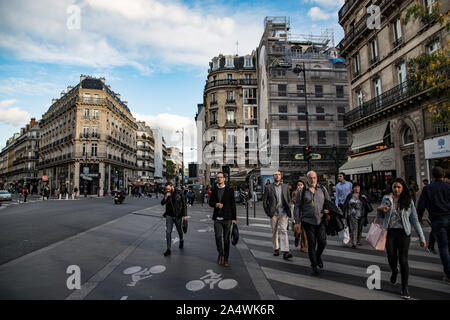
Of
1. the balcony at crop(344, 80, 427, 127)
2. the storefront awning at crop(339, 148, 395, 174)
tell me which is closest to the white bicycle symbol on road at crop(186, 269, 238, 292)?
the balcony at crop(344, 80, 427, 127)

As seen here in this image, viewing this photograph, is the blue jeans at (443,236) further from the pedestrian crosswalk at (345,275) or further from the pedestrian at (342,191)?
the pedestrian at (342,191)

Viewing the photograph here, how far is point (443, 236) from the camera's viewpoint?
4.36 m

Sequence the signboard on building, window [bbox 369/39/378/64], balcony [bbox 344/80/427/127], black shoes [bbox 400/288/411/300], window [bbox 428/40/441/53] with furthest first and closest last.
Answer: window [bbox 369/39/378/64] < balcony [bbox 344/80/427/127] < window [bbox 428/40/441/53] < the signboard on building < black shoes [bbox 400/288/411/300]

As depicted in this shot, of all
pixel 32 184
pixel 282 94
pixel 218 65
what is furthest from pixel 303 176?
pixel 32 184

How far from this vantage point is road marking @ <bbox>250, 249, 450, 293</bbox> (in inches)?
160

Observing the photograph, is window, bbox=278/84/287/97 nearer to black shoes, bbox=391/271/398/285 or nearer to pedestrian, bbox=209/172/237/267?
pedestrian, bbox=209/172/237/267

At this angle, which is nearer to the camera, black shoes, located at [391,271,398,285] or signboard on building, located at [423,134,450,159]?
black shoes, located at [391,271,398,285]

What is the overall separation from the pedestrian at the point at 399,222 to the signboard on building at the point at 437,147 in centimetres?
1269

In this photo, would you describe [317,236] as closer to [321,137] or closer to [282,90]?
[321,137]

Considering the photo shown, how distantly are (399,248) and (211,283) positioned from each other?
8.69ft

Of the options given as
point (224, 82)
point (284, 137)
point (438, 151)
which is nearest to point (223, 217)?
point (438, 151)

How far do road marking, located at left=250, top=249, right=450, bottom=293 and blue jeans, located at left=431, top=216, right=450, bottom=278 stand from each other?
30 centimetres

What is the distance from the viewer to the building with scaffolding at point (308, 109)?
32.7m

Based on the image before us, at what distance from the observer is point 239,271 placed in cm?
479
